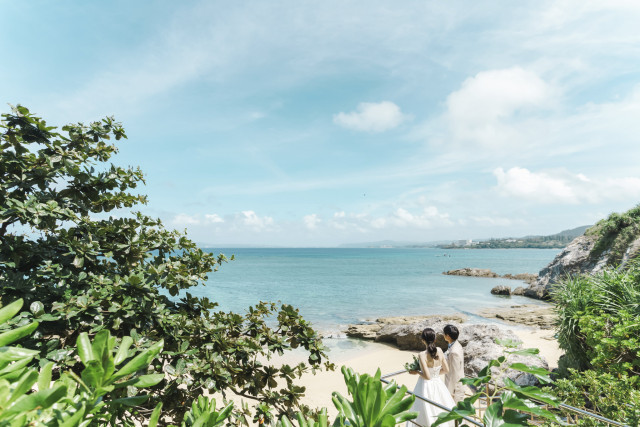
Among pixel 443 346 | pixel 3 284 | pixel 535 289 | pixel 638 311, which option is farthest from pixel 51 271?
pixel 535 289

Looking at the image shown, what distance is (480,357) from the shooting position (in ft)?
34.3

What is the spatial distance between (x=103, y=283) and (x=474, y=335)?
12.2m

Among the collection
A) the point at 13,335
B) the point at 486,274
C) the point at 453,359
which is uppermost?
the point at 13,335

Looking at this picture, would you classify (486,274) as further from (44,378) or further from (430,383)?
(44,378)

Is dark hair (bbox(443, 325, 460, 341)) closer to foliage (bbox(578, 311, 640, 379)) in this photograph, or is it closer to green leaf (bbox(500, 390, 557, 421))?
foliage (bbox(578, 311, 640, 379))

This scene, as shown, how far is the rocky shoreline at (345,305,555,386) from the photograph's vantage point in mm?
9664

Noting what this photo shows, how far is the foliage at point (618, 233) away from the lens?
59.6 feet

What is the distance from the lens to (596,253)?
22.7 meters

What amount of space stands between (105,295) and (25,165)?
153 cm

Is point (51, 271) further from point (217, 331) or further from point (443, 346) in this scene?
point (443, 346)

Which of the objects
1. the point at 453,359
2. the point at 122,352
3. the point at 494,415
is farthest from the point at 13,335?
the point at 453,359

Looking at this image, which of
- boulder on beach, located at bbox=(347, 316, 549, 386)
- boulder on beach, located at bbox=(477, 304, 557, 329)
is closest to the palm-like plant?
boulder on beach, located at bbox=(347, 316, 549, 386)

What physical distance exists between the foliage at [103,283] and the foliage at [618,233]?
65.6 ft

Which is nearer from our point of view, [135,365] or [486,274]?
[135,365]
